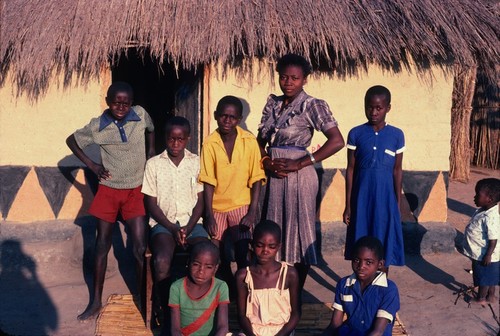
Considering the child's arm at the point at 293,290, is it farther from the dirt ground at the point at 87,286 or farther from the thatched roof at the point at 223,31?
the thatched roof at the point at 223,31

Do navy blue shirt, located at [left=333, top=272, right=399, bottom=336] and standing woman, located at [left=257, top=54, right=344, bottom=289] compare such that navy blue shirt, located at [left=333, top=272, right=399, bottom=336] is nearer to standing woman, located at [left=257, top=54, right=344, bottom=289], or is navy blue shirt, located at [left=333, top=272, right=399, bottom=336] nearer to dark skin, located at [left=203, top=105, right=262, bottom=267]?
standing woman, located at [left=257, top=54, right=344, bottom=289]

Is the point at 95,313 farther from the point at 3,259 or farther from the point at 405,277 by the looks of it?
the point at 405,277

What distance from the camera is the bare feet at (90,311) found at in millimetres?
4652

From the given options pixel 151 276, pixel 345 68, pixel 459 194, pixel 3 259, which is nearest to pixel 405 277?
pixel 345 68

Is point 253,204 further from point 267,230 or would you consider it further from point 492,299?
point 492,299

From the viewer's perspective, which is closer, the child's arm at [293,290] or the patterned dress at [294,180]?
the child's arm at [293,290]

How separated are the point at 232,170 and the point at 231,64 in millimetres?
1972

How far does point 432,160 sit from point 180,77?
2.65m

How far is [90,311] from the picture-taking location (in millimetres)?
4680

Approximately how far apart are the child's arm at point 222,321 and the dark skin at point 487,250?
88.8 inches

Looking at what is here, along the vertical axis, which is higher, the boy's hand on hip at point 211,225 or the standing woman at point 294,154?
the standing woman at point 294,154

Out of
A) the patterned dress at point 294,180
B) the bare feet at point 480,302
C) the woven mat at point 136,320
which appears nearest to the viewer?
the patterned dress at point 294,180

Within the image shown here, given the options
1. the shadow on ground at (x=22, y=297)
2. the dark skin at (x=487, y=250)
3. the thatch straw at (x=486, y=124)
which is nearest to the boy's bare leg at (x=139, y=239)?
the shadow on ground at (x=22, y=297)

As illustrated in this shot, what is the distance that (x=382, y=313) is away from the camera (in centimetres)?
361
